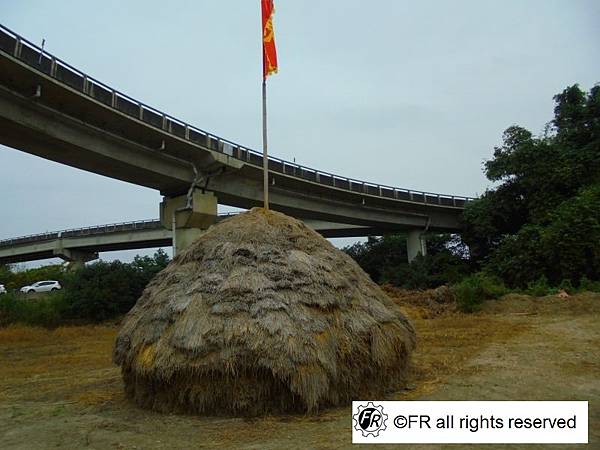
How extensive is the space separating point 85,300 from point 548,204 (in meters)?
23.2

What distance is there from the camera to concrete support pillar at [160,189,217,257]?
73.8 ft

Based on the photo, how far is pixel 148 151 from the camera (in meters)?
20.3

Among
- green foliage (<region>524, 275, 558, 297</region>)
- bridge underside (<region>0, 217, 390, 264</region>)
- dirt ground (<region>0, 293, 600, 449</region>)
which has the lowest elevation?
dirt ground (<region>0, 293, 600, 449</region>)

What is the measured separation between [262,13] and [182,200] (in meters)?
15.1

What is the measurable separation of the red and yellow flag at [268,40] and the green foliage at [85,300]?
15870mm

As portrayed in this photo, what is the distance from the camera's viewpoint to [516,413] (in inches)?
185

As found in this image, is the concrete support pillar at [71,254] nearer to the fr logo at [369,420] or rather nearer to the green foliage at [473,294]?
the green foliage at [473,294]

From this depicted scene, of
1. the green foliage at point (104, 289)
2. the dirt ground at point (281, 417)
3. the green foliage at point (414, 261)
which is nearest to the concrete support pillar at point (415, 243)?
the green foliage at point (414, 261)

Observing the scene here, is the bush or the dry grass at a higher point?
the bush

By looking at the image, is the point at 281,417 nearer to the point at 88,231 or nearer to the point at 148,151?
the point at 148,151

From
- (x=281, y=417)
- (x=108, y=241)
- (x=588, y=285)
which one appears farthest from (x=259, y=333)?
(x=108, y=241)

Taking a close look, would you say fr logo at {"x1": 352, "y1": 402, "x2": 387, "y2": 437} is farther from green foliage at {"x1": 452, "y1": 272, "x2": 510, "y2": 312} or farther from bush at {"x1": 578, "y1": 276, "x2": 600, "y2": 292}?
bush at {"x1": 578, "y1": 276, "x2": 600, "y2": 292}

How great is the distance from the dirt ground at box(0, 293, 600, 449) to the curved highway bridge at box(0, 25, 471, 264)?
7420 millimetres

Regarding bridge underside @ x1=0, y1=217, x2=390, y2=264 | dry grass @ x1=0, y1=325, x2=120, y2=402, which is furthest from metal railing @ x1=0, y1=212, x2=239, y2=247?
dry grass @ x1=0, y1=325, x2=120, y2=402
